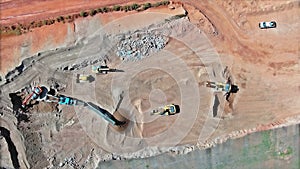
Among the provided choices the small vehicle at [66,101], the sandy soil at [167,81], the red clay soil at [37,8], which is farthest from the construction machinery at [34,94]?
the red clay soil at [37,8]

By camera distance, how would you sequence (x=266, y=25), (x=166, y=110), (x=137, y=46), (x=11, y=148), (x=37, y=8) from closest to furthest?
(x=11, y=148) → (x=166, y=110) → (x=137, y=46) → (x=37, y=8) → (x=266, y=25)

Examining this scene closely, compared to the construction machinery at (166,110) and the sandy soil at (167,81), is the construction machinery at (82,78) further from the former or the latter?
the construction machinery at (166,110)

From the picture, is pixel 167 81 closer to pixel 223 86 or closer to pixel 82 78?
pixel 223 86

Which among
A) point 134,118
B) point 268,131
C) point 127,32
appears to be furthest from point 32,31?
point 268,131

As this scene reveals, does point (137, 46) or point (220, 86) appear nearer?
point (220, 86)

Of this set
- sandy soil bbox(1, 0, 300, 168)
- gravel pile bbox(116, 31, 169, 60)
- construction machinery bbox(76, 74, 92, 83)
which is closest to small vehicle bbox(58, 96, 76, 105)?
sandy soil bbox(1, 0, 300, 168)

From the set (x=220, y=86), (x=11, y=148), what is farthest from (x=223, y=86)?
(x=11, y=148)

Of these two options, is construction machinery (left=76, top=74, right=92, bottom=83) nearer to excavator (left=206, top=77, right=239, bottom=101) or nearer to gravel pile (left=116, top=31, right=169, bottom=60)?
Result: gravel pile (left=116, top=31, right=169, bottom=60)
